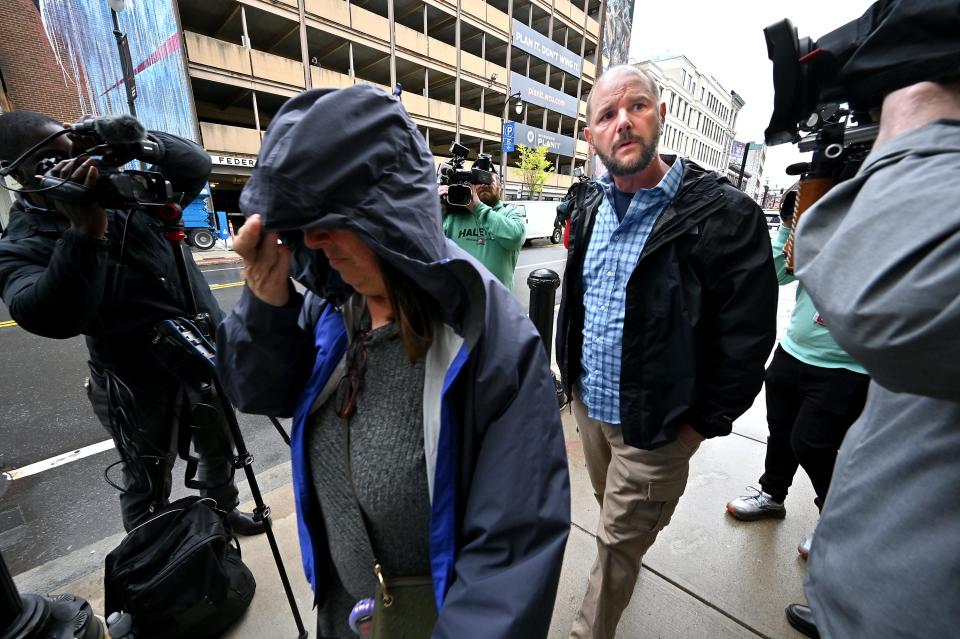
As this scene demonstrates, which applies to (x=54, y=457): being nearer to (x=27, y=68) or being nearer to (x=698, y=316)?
(x=698, y=316)

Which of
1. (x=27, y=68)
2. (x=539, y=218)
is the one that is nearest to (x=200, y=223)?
(x=27, y=68)

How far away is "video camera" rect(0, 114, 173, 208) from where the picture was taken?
4.71ft

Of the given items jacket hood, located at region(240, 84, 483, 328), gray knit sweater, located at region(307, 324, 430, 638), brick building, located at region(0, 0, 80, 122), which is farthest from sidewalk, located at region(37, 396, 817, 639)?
brick building, located at region(0, 0, 80, 122)

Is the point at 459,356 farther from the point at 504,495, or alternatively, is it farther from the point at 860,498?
the point at 860,498

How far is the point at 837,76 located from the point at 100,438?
5.12 m

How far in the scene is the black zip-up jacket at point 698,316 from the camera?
155 centimetres

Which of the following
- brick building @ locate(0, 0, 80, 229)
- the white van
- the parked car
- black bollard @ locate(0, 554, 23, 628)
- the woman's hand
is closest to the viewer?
the woman's hand

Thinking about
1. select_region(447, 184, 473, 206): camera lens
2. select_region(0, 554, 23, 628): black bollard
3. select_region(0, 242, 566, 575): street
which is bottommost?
select_region(0, 242, 566, 575): street

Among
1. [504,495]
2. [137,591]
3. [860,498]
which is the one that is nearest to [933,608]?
[860,498]

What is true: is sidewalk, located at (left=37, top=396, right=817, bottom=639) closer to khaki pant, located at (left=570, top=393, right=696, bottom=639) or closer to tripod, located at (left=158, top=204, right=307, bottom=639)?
khaki pant, located at (left=570, top=393, right=696, bottom=639)

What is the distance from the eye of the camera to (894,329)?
0.64m

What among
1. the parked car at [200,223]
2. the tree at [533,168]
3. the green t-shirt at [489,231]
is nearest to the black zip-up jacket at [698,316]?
the green t-shirt at [489,231]

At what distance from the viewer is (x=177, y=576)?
1635 mm

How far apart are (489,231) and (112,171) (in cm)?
232
